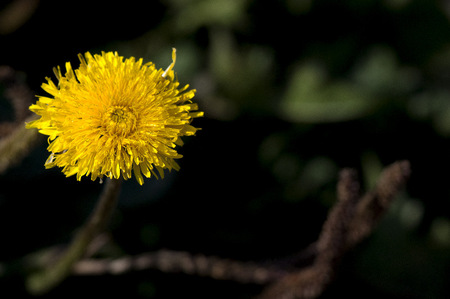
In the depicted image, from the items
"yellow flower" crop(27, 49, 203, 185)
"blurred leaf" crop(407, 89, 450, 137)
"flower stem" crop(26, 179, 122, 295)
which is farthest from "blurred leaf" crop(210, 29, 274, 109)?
"yellow flower" crop(27, 49, 203, 185)

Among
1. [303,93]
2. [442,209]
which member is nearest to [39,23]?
[303,93]

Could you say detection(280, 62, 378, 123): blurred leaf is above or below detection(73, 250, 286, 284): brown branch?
above

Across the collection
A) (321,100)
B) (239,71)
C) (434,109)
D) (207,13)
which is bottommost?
(434,109)

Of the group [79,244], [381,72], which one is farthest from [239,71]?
[79,244]

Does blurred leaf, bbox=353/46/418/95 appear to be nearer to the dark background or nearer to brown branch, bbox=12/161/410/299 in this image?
the dark background

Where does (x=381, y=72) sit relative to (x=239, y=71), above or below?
below

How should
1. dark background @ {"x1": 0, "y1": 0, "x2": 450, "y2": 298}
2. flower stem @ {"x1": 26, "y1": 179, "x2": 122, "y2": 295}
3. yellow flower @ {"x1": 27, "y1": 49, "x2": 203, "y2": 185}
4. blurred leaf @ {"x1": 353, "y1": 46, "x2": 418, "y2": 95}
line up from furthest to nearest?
1. blurred leaf @ {"x1": 353, "y1": 46, "x2": 418, "y2": 95}
2. dark background @ {"x1": 0, "y1": 0, "x2": 450, "y2": 298}
3. flower stem @ {"x1": 26, "y1": 179, "x2": 122, "y2": 295}
4. yellow flower @ {"x1": 27, "y1": 49, "x2": 203, "y2": 185}

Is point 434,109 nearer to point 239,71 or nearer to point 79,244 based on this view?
point 239,71

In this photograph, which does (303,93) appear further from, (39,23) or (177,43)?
(39,23)
